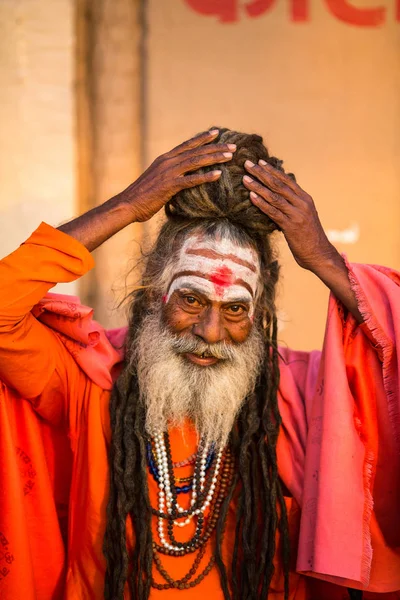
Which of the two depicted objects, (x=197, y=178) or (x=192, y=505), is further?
(x=192, y=505)

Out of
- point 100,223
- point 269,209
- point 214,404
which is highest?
point 269,209

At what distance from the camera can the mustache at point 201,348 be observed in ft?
10.3

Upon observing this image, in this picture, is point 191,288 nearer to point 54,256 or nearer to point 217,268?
point 217,268

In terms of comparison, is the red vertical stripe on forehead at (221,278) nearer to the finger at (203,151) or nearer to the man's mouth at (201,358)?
the man's mouth at (201,358)

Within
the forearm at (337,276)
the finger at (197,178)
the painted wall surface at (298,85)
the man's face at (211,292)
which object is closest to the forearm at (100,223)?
the finger at (197,178)

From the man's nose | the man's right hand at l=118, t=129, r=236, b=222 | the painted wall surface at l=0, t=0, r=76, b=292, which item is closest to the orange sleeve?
the man's right hand at l=118, t=129, r=236, b=222

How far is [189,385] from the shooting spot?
3.18 m

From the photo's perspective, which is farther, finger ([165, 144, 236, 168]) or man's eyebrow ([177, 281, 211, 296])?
man's eyebrow ([177, 281, 211, 296])

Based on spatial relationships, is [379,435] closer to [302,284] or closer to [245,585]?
[245,585]

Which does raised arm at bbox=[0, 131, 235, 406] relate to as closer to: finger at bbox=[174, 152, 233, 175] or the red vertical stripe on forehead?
finger at bbox=[174, 152, 233, 175]

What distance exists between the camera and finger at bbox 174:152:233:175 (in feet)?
9.44

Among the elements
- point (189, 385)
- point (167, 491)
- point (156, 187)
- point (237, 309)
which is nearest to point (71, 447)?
point (167, 491)

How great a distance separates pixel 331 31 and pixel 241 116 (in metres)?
0.67

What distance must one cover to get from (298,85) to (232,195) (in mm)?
1674
